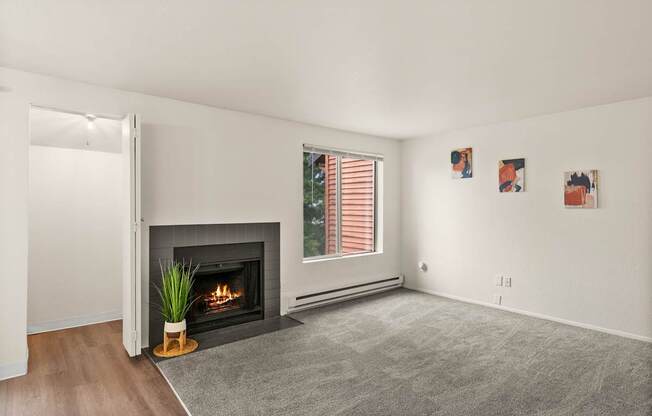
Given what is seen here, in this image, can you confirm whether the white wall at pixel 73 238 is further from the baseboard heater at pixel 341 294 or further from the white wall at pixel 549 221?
the white wall at pixel 549 221

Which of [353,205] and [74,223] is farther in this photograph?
[353,205]

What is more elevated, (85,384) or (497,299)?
(497,299)

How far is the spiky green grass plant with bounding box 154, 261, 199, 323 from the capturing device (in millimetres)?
3340

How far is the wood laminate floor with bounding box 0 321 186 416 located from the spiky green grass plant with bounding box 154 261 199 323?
42cm

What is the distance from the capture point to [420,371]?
9.66 feet

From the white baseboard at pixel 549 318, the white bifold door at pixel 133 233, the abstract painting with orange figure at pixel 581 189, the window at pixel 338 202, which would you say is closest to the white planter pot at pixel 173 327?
the white bifold door at pixel 133 233

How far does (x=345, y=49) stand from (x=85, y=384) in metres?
3.10

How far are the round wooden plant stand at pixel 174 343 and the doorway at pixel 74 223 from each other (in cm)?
131

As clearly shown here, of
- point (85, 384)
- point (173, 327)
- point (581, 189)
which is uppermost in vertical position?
point (581, 189)

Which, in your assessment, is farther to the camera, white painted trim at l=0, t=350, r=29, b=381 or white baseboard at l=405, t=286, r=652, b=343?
white baseboard at l=405, t=286, r=652, b=343

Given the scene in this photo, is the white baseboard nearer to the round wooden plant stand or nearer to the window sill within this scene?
the window sill

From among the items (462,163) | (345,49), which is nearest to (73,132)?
(345,49)

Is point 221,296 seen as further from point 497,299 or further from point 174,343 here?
point 497,299

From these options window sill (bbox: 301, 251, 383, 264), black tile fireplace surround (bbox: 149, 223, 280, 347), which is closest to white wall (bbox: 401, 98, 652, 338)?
window sill (bbox: 301, 251, 383, 264)
